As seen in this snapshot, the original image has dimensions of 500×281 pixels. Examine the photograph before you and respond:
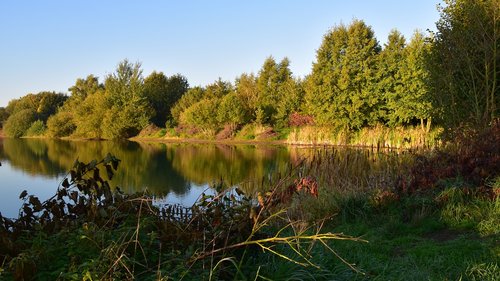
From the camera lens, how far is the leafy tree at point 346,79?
29953 mm

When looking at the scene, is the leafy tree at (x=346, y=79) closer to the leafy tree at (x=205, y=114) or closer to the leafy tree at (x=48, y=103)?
the leafy tree at (x=205, y=114)

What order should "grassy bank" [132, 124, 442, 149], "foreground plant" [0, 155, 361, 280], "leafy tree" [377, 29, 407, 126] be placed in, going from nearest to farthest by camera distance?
1. "foreground plant" [0, 155, 361, 280]
2. "grassy bank" [132, 124, 442, 149]
3. "leafy tree" [377, 29, 407, 126]

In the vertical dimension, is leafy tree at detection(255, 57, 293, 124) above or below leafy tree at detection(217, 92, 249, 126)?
above

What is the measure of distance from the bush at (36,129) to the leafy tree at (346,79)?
37.1m

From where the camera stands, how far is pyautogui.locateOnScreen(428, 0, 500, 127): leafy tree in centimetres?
1165

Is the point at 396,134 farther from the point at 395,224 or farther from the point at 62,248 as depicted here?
the point at 62,248

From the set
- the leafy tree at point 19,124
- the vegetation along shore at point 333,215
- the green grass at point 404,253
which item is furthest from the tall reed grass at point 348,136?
the leafy tree at point 19,124

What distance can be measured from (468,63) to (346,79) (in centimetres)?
1861

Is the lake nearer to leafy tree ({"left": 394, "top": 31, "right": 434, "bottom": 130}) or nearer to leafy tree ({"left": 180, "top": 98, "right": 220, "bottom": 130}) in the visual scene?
leafy tree ({"left": 394, "top": 31, "right": 434, "bottom": 130})

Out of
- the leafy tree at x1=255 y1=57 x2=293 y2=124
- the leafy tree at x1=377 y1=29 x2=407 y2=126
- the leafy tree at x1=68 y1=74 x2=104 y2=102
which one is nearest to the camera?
the leafy tree at x1=377 y1=29 x2=407 y2=126

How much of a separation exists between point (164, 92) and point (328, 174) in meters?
45.0

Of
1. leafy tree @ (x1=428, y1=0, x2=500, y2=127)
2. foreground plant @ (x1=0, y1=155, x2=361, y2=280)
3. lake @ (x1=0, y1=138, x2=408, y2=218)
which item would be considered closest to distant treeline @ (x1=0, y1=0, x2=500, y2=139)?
leafy tree @ (x1=428, y1=0, x2=500, y2=127)

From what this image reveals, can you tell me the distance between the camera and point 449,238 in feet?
17.8

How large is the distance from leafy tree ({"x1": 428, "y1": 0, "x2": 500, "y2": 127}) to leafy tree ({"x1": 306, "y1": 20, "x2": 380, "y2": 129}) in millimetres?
17145
